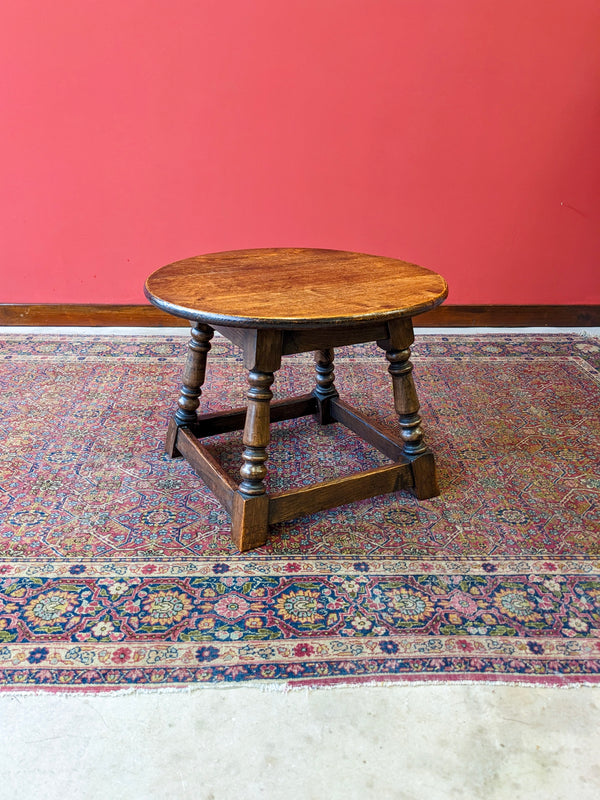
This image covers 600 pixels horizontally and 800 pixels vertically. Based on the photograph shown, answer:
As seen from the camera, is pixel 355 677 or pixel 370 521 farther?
pixel 370 521

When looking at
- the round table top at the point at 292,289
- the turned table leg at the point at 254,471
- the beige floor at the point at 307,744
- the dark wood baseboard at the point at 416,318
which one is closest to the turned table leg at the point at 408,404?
the round table top at the point at 292,289

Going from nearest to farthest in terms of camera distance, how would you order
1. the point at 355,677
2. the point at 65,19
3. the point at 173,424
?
the point at 355,677 → the point at 173,424 → the point at 65,19

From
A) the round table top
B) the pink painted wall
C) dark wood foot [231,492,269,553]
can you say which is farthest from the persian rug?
the pink painted wall

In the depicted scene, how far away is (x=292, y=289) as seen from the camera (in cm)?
195

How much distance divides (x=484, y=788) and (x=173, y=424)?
1.47 metres

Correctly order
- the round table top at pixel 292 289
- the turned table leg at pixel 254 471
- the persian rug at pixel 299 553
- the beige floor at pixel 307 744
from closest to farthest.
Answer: the beige floor at pixel 307 744
the persian rug at pixel 299 553
the round table top at pixel 292 289
the turned table leg at pixel 254 471

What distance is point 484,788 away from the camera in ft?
4.17

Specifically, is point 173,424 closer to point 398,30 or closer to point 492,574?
point 492,574

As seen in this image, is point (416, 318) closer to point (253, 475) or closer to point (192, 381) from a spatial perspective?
point (192, 381)

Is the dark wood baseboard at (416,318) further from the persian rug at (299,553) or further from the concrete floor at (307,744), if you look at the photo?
the concrete floor at (307,744)

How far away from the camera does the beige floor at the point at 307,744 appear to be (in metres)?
1.27

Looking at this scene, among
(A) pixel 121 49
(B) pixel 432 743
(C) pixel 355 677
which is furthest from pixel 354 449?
(A) pixel 121 49

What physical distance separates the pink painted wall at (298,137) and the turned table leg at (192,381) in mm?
1428

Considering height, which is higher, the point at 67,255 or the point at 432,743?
the point at 67,255
